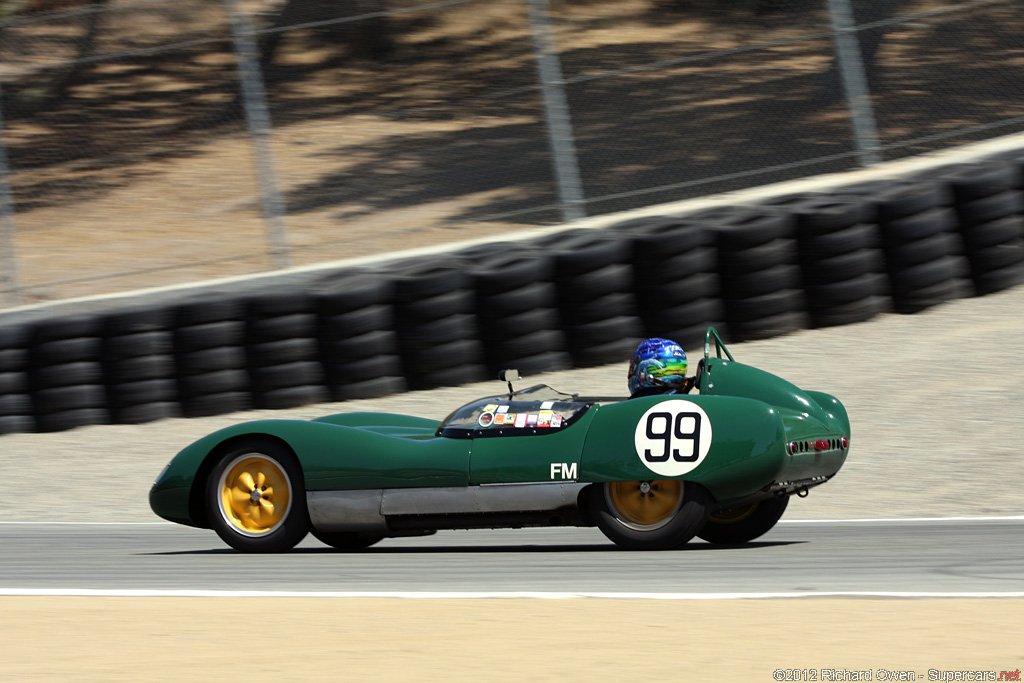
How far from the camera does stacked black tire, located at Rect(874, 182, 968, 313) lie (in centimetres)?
1045

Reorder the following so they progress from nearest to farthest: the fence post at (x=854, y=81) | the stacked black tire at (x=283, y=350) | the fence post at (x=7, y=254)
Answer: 1. the stacked black tire at (x=283, y=350)
2. the fence post at (x=854, y=81)
3. the fence post at (x=7, y=254)

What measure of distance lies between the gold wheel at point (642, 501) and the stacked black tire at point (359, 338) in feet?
14.2

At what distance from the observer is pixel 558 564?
5906 mm

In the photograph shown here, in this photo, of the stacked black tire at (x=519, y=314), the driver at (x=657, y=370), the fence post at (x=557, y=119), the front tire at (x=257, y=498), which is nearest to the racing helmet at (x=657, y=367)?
the driver at (x=657, y=370)

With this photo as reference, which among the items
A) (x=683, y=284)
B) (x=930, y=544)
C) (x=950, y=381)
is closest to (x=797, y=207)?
(x=683, y=284)

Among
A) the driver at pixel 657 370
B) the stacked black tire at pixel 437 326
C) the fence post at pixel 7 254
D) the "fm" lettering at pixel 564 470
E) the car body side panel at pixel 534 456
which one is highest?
the fence post at pixel 7 254

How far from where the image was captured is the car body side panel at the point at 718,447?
5902mm

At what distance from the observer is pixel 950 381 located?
31.9 ft

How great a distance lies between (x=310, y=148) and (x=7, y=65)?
2711 mm

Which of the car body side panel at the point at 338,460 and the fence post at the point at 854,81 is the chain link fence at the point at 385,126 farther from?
the car body side panel at the point at 338,460

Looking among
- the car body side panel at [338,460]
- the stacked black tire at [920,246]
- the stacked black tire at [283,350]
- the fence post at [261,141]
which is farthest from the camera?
the fence post at [261,141]

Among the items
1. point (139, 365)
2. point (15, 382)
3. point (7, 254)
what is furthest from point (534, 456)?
point (7, 254)

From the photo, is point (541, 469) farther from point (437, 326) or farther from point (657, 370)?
point (437, 326)

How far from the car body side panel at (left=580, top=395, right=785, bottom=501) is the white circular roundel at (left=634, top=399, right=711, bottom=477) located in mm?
22
